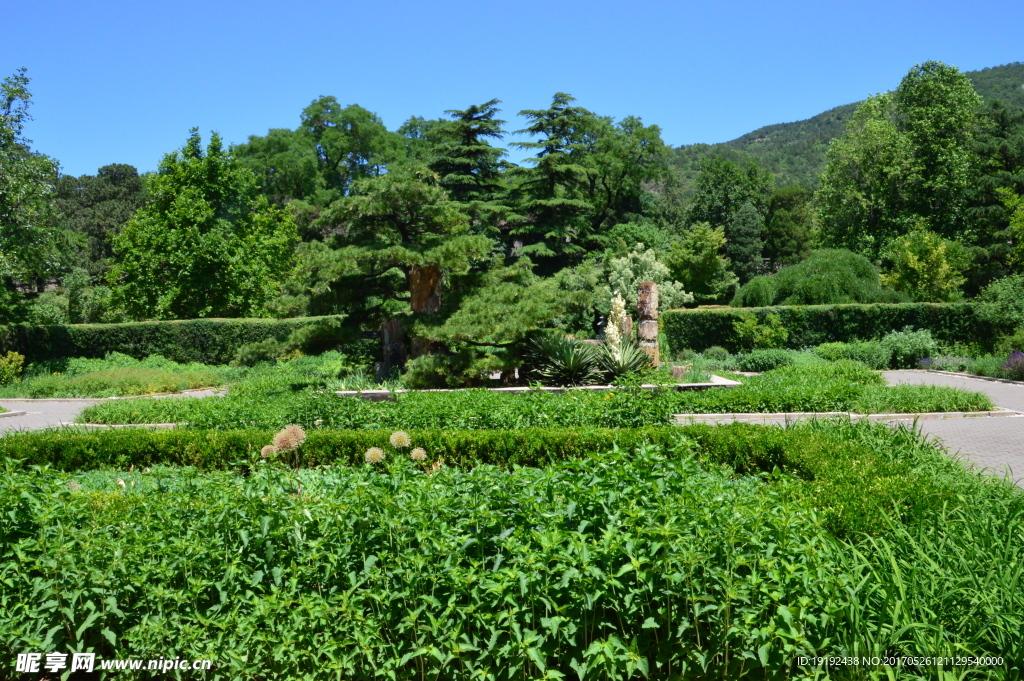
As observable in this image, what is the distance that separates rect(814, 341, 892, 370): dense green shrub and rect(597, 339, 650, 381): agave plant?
762cm

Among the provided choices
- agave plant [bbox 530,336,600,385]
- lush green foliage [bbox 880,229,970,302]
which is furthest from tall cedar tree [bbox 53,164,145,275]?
lush green foliage [bbox 880,229,970,302]

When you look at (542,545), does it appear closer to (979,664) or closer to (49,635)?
(979,664)

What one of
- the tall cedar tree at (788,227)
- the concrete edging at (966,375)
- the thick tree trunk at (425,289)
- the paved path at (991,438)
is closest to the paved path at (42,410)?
the thick tree trunk at (425,289)

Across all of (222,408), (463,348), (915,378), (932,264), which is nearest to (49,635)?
(222,408)

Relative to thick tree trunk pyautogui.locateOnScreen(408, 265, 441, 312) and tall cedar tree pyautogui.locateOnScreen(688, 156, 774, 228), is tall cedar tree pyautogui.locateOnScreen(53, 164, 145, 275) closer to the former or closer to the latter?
thick tree trunk pyautogui.locateOnScreen(408, 265, 441, 312)

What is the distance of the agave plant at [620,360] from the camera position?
13102 millimetres

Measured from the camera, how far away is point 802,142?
282 ft

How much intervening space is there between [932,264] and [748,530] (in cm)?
2558

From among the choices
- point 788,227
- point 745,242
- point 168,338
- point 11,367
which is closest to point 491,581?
point 11,367

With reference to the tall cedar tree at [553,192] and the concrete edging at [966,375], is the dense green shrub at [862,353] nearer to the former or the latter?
the concrete edging at [966,375]

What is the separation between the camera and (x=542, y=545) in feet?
9.84

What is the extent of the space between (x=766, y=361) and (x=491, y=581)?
52.3 feet

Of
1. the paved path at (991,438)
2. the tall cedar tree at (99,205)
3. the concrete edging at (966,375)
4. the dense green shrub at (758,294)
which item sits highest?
the tall cedar tree at (99,205)

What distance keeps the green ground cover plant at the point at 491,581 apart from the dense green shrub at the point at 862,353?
16.0 m
